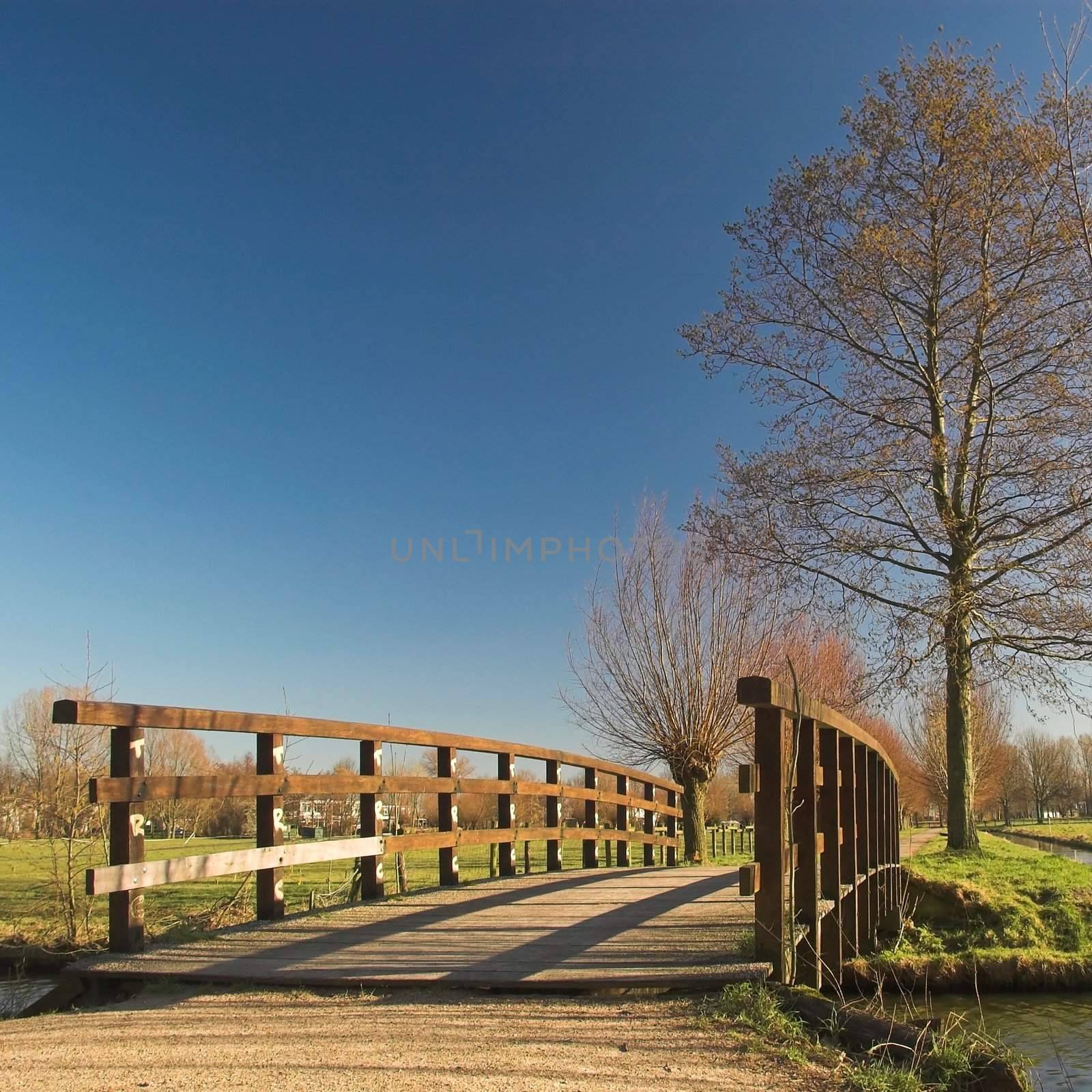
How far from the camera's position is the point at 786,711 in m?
4.28

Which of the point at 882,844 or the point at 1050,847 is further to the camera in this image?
the point at 1050,847

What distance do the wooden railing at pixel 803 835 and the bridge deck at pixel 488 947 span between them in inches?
9.3

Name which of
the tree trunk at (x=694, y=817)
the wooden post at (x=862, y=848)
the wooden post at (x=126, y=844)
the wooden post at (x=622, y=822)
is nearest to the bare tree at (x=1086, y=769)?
the tree trunk at (x=694, y=817)

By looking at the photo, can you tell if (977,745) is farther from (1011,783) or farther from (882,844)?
(1011,783)

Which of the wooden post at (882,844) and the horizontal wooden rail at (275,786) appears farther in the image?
the wooden post at (882,844)

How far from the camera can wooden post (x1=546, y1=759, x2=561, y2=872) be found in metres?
9.48

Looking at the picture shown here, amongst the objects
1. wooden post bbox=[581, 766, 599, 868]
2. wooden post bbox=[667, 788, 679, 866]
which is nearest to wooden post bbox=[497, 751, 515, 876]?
wooden post bbox=[581, 766, 599, 868]

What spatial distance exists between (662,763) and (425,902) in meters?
11.3

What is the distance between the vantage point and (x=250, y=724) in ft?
19.2

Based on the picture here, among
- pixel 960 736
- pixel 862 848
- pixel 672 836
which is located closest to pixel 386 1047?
pixel 862 848

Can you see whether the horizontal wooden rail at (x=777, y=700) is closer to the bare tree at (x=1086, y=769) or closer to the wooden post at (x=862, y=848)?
the wooden post at (x=862, y=848)

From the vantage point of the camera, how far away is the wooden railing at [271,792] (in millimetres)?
4984

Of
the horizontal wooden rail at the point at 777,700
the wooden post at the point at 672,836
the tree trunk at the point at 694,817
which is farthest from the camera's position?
the tree trunk at the point at 694,817

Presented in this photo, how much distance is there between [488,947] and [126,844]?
1916 millimetres
